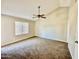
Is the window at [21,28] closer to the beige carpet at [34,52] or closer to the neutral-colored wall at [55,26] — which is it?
the neutral-colored wall at [55,26]

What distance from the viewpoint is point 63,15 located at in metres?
9.06

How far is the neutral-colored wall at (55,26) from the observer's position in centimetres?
908

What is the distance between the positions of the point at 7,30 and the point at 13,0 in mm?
2935

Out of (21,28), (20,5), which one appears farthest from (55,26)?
(20,5)

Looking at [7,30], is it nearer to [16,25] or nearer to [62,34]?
[16,25]

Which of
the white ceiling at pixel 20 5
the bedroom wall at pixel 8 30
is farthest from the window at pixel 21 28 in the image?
the white ceiling at pixel 20 5

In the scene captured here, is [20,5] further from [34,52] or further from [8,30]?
[34,52]

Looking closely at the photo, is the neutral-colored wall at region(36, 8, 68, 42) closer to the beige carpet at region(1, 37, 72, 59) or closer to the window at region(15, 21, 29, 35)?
the window at region(15, 21, 29, 35)

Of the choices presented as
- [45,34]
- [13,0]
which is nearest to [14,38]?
[45,34]

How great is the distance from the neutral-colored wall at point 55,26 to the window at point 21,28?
57.0 inches

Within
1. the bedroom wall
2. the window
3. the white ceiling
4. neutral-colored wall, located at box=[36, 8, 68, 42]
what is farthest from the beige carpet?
neutral-colored wall, located at box=[36, 8, 68, 42]

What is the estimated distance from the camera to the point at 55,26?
383 inches

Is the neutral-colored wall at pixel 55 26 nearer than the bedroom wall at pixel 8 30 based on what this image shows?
No

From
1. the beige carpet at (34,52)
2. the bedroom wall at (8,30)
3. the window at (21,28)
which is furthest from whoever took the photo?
the window at (21,28)
